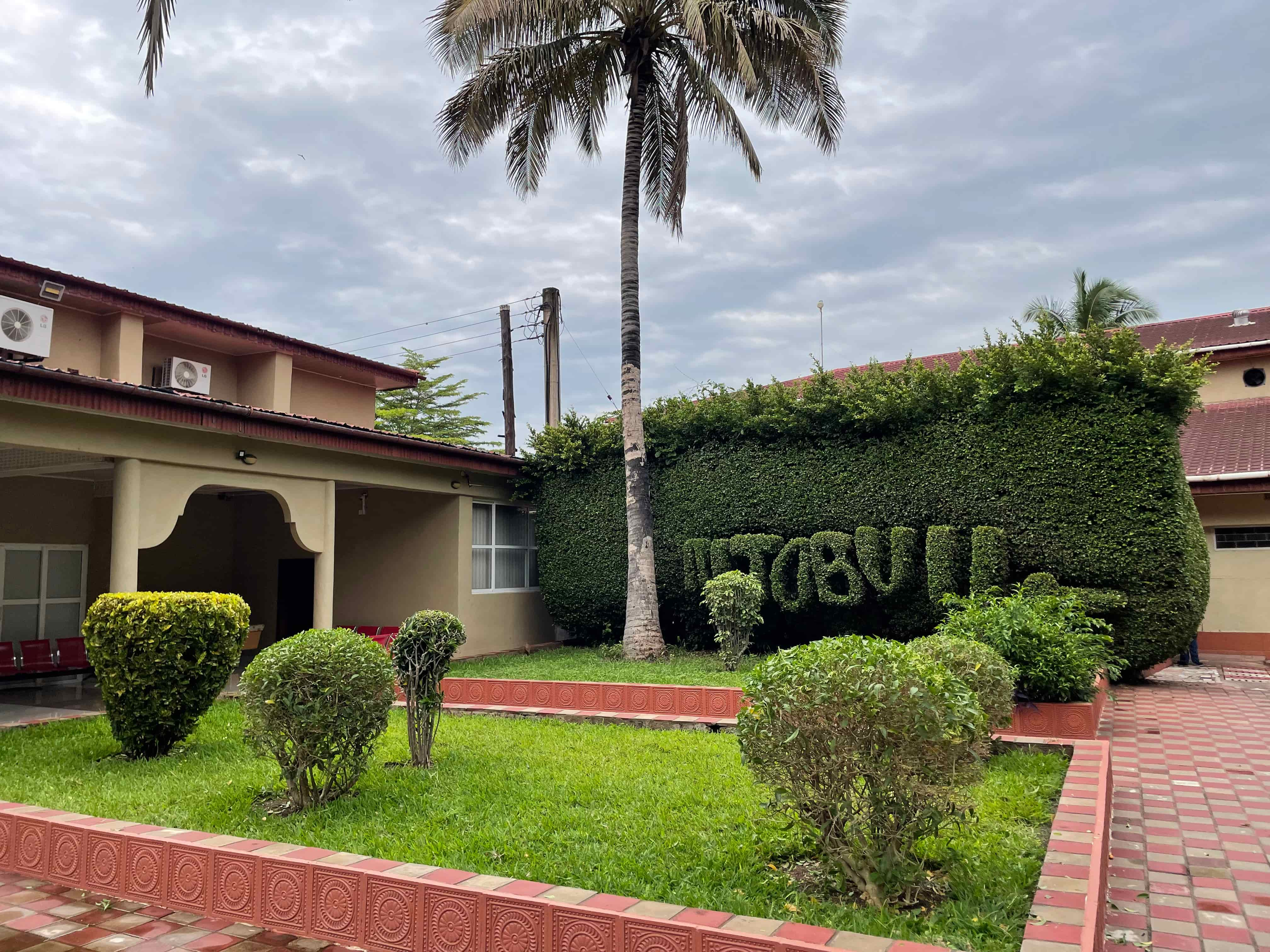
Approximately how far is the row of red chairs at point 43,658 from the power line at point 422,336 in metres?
13.8

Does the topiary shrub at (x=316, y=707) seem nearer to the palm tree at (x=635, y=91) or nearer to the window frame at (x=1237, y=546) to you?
the palm tree at (x=635, y=91)

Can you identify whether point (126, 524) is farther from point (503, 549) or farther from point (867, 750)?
point (867, 750)

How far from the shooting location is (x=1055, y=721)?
7863 mm

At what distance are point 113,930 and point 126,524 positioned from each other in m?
7.15

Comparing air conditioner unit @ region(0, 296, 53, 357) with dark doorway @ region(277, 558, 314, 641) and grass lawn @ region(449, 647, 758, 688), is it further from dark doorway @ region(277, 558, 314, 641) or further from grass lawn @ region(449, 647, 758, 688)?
grass lawn @ region(449, 647, 758, 688)

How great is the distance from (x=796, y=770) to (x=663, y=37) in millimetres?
13006

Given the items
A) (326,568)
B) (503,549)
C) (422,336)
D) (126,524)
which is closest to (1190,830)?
(126,524)

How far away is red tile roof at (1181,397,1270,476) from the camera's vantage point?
51.8 ft

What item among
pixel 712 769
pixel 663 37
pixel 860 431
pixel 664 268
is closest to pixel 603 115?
pixel 663 37

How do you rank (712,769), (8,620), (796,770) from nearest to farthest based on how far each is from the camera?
(796,770) < (712,769) < (8,620)

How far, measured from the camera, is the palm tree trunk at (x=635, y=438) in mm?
13820

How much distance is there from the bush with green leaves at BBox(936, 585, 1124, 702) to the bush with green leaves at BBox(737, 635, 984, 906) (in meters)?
3.57

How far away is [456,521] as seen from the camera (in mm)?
15297

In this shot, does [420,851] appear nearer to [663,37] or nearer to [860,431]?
[860,431]
